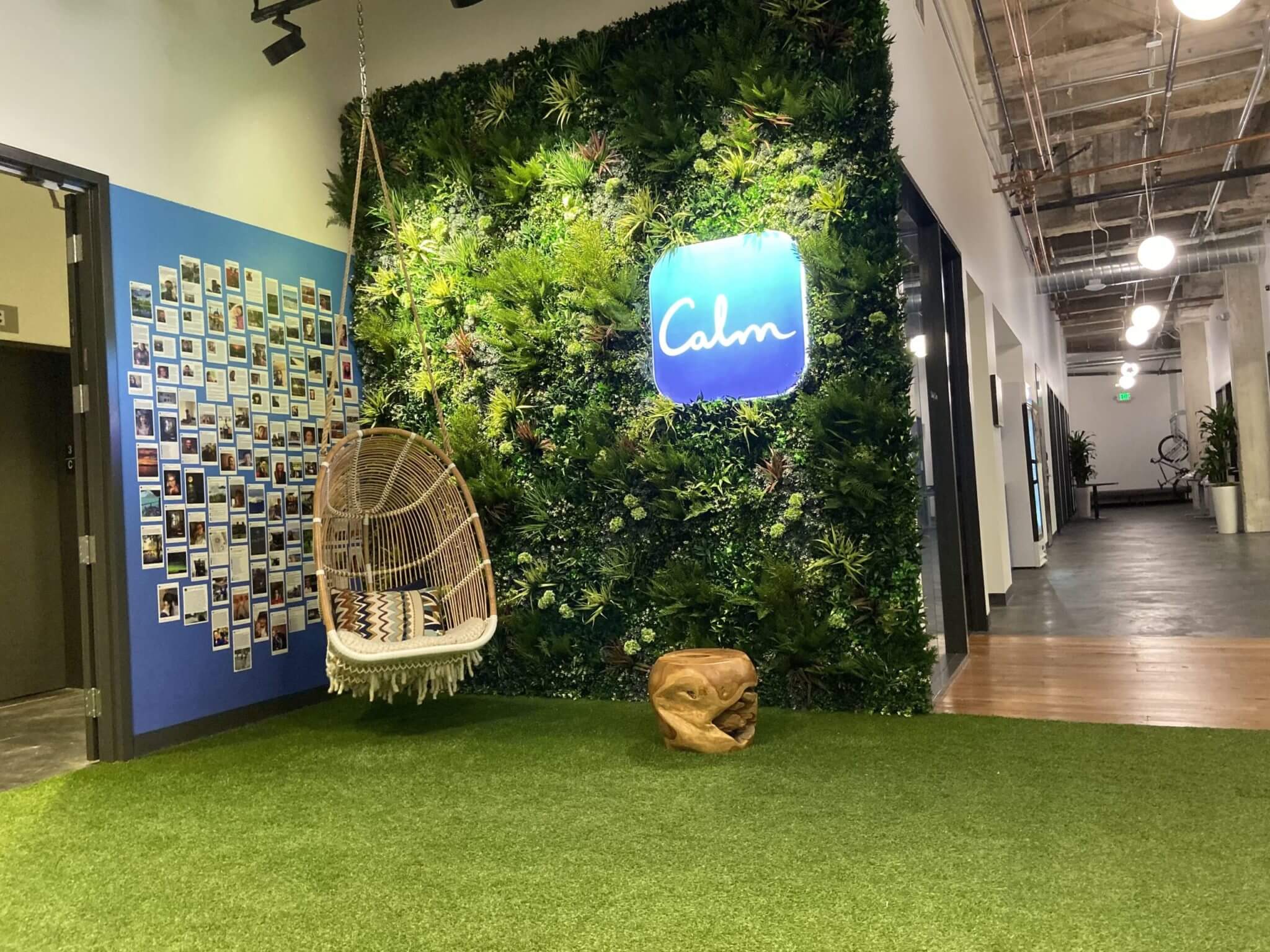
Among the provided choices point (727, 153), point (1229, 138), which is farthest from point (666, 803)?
point (1229, 138)

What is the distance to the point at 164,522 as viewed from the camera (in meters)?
3.88

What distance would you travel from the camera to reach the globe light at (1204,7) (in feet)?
13.1

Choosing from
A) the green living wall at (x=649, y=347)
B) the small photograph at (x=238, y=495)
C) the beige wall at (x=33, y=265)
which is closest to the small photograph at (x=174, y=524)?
the small photograph at (x=238, y=495)

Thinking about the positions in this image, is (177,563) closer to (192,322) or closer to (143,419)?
(143,419)

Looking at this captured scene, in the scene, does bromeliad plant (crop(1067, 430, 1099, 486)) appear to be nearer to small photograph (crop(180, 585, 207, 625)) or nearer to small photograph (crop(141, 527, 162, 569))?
small photograph (crop(180, 585, 207, 625))

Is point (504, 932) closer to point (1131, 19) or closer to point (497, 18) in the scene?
point (497, 18)

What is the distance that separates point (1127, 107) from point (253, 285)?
7.89 m

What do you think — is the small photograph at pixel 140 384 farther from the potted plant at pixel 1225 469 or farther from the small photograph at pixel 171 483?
the potted plant at pixel 1225 469

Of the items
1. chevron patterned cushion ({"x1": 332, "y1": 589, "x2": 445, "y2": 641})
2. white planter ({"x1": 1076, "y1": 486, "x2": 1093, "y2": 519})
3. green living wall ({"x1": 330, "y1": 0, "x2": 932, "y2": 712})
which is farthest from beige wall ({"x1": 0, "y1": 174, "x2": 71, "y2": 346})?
white planter ({"x1": 1076, "y1": 486, "x2": 1093, "y2": 519})

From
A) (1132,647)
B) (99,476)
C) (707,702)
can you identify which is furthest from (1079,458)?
(99,476)

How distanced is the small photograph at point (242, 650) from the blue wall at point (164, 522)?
1 cm

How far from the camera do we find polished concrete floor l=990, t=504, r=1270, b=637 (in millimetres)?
5484

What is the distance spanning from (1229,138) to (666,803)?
9.72 meters

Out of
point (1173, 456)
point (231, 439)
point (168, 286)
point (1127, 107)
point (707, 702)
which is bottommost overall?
point (707, 702)
